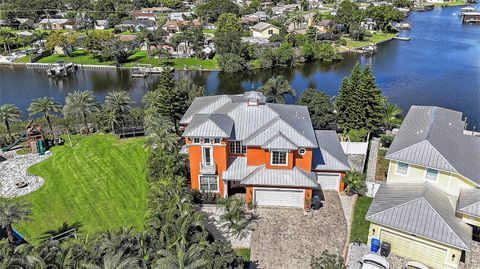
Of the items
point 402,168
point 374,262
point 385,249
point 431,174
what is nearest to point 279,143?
point 402,168

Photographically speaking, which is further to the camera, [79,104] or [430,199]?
[79,104]

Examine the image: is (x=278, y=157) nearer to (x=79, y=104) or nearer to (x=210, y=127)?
(x=210, y=127)

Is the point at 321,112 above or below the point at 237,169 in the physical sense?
above

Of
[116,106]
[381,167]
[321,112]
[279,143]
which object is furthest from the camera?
[116,106]

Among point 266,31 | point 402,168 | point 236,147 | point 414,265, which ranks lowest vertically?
point 414,265

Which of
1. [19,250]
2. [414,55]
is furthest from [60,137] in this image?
[414,55]

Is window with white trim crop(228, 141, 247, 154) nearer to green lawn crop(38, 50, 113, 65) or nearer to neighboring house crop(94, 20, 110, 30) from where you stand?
green lawn crop(38, 50, 113, 65)

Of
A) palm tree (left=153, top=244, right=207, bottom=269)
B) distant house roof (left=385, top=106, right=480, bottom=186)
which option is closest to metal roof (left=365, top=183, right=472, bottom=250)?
distant house roof (left=385, top=106, right=480, bottom=186)
